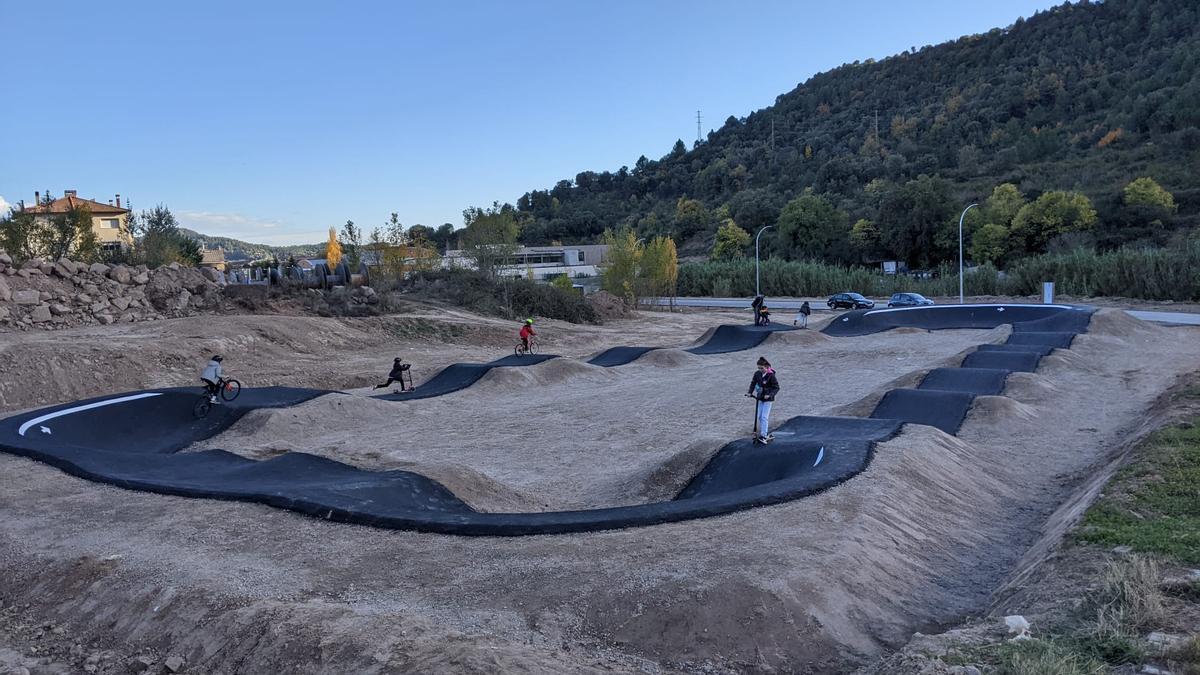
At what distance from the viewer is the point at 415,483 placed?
39.1ft

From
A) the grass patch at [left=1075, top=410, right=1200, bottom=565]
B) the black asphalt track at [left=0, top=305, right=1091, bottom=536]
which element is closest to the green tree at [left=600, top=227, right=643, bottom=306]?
the black asphalt track at [left=0, top=305, right=1091, bottom=536]

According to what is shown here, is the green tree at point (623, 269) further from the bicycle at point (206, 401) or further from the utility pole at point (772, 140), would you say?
the utility pole at point (772, 140)

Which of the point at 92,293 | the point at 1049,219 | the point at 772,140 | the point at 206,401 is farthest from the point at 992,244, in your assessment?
the point at 772,140

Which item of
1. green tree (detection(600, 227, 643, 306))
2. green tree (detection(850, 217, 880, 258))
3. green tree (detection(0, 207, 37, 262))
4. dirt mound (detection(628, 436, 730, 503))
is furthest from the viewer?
green tree (detection(850, 217, 880, 258))

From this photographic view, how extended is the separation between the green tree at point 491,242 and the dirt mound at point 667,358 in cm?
2043

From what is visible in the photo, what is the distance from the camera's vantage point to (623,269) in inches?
2224

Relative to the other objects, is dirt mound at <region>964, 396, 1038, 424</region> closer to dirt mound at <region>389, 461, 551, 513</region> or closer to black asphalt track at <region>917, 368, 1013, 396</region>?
black asphalt track at <region>917, 368, 1013, 396</region>

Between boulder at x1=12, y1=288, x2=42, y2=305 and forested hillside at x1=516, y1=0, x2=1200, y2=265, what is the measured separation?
6585 cm

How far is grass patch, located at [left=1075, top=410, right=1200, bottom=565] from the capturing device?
730 cm

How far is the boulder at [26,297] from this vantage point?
93.5 feet

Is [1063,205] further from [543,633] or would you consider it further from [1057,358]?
[543,633]

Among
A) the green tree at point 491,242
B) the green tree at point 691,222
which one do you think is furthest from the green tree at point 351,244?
the green tree at point 691,222

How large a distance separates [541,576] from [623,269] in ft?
162

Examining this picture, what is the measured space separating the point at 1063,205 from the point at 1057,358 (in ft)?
159
